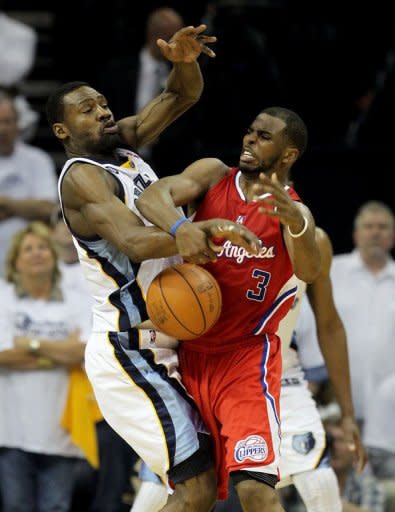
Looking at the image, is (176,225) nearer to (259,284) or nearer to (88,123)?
(259,284)

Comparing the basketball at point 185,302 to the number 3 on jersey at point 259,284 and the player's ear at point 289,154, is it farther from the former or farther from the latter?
the player's ear at point 289,154

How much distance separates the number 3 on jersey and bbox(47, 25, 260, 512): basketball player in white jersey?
422mm

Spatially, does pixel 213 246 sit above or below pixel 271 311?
above

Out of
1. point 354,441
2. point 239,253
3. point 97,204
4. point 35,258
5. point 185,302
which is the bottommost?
point 354,441

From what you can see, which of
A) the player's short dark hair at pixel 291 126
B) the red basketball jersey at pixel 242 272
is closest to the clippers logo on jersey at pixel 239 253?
the red basketball jersey at pixel 242 272

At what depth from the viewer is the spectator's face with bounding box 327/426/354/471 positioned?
8.22 metres

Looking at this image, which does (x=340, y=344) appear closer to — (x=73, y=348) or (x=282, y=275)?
(x=282, y=275)

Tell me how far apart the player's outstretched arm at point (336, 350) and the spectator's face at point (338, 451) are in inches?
62.5

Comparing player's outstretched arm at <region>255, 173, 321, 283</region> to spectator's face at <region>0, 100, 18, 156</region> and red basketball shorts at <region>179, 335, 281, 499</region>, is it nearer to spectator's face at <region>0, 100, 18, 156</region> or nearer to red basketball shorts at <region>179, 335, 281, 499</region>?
red basketball shorts at <region>179, 335, 281, 499</region>

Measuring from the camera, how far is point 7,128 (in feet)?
29.2

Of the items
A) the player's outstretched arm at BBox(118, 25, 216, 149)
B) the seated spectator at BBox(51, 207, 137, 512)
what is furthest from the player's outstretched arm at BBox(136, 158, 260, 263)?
the seated spectator at BBox(51, 207, 137, 512)

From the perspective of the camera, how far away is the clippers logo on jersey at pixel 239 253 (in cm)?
555

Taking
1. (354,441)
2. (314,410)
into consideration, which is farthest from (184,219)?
(354,441)

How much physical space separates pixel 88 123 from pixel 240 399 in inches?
56.2
